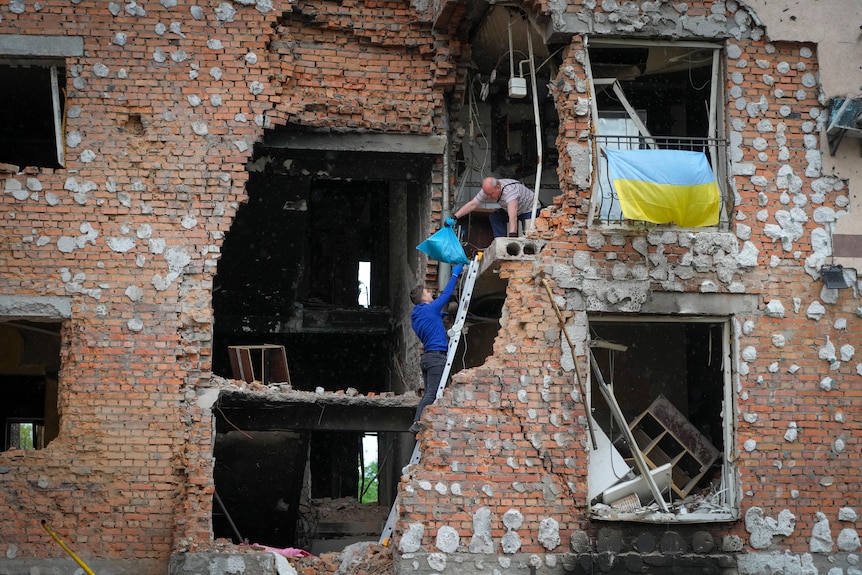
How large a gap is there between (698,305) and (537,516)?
293cm

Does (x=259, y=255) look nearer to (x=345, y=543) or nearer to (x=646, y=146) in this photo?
(x=345, y=543)

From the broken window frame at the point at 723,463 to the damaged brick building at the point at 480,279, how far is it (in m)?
0.03

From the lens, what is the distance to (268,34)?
13.3 m

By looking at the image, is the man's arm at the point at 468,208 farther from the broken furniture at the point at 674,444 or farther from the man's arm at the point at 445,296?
the broken furniture at the point at 674,444

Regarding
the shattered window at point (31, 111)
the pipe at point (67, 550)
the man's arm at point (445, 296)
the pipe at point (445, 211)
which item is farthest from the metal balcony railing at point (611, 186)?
the pipe at point (67, 550)

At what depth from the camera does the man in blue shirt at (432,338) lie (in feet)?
42.4

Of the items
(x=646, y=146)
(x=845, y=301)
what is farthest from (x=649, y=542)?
(x=646, y=146)

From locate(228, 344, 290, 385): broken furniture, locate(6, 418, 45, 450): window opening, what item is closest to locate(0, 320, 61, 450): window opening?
locate(6, 418, 45, 450): window opening

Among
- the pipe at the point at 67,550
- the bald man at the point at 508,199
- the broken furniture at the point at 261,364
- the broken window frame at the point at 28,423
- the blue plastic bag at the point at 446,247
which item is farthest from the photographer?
the broken window frame at the point at 28,423

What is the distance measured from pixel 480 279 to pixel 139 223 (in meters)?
3.94

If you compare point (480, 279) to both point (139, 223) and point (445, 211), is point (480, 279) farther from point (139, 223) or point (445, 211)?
point (139, 223)

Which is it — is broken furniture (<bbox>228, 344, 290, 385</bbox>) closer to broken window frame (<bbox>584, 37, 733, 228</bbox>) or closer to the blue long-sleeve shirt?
the blue long-sleeve shirt

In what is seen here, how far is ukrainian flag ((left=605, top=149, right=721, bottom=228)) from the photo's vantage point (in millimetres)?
12297

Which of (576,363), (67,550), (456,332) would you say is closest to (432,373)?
(456,332)
